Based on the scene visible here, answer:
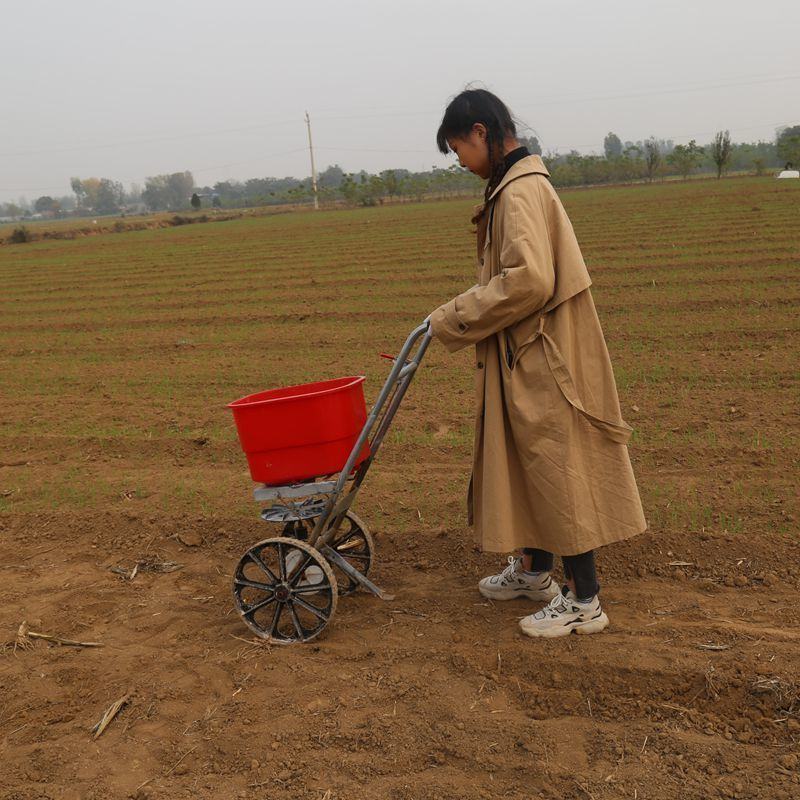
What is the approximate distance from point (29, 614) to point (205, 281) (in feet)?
Result: 45.0

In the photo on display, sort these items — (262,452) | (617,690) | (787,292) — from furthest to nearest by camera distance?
(787,292) → (262,452) → (617,690)

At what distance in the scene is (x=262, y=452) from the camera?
11.1ft

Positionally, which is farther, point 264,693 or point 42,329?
point 42,329

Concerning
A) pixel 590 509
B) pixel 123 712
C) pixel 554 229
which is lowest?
pixel 123 712

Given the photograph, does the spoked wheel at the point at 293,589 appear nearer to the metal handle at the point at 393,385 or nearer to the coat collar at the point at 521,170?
the metal handle at the point at 393,385

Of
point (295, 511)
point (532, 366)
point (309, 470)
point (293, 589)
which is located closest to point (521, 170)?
point (532, 366)

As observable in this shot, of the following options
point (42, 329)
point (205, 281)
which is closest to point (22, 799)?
point (42, 329)

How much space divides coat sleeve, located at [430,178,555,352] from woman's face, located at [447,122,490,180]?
202 millimetres

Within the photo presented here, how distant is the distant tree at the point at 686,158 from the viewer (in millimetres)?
63781

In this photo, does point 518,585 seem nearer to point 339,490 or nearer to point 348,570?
point 348,570

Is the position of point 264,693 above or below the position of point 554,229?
below

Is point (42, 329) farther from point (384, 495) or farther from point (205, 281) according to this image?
point (384, 495)

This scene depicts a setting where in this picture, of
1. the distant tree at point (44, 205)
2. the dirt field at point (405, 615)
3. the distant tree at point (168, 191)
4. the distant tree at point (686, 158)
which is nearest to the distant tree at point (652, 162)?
the distant tree at point (686, 158)

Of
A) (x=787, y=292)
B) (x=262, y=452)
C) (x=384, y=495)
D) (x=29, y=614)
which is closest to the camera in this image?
(x=262, y=452)
